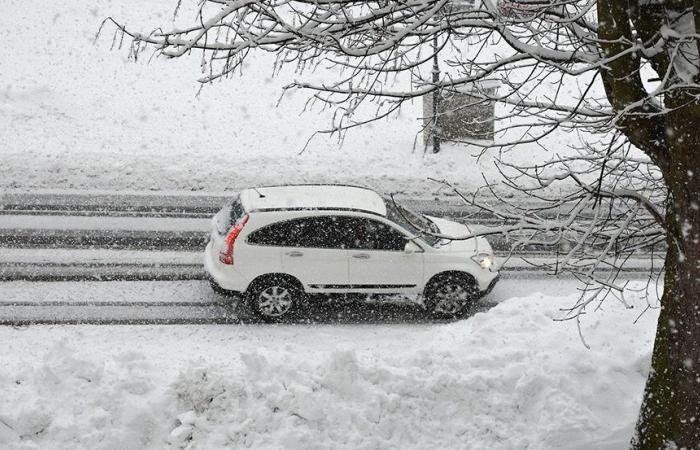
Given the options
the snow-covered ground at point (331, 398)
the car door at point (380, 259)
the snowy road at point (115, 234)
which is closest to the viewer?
the snow-covered ground at point (331, 398)

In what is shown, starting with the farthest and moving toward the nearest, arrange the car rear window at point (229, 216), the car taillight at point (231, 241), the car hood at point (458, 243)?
the car hood at point (458, 243) < the car rear window at point (229, 216) < the car taillight at point (231, 241)

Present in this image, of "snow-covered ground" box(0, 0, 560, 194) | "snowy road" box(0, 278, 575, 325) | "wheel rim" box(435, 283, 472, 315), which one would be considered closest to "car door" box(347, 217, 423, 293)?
"wheel rim" box(435, 283, 472, 315)

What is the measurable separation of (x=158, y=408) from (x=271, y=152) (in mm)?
14571

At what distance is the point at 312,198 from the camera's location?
1151 cm

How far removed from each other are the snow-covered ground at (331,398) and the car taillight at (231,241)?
2351 mm

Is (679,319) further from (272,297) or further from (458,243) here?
(272,297)

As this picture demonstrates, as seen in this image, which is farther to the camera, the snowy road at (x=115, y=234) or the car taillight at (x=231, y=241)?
the snowy road at (x=115, y=234)

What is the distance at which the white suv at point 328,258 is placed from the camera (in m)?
10.9

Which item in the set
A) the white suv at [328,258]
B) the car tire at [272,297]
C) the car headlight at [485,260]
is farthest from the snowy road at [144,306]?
the car headlight at [485,260]

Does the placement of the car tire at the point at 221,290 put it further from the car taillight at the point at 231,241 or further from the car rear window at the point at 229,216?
the car rear window at the point at 229,216

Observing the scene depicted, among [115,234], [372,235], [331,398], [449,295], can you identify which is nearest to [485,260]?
[449,295]

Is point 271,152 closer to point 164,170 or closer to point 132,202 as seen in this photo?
point 164,170

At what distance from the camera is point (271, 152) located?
70.4 feet

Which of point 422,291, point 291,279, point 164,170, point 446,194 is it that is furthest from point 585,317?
point 164,170
